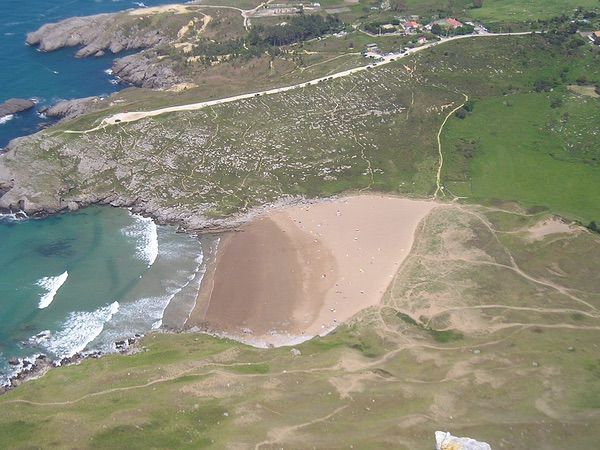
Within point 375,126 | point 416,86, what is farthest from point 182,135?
point 416,86

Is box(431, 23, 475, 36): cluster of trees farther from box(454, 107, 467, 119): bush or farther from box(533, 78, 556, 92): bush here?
box(454, 107, 467, 119): bush

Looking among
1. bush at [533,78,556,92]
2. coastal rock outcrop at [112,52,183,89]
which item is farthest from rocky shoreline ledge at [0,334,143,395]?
bush at [533,78,556,92]

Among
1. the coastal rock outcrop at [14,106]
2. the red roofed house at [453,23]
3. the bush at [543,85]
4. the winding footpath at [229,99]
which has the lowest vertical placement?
the bush at [543,85]

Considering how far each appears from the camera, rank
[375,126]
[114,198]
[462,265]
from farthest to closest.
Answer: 1. [375,126]
2. [114,198]
3. [462,265]

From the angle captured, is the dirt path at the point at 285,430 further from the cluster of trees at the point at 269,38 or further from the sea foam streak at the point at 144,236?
the cluster of trees at the point at 269,38

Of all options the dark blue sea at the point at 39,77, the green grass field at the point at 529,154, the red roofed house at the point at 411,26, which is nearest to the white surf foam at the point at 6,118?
the dark blue sea at the point at 39,77

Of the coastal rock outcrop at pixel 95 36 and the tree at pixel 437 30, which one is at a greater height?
the coastal rock outcrop at pixel 95 36

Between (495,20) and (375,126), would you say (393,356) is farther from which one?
(495,20)
